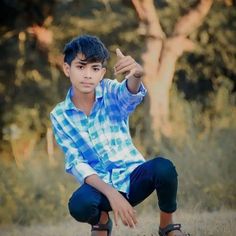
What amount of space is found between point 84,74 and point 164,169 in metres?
0.44

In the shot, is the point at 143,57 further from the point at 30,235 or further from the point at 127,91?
the point at 127,91

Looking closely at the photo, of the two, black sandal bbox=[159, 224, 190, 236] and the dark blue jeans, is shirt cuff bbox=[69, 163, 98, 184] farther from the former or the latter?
black sandal bbox=[159, 224, 190, 236]

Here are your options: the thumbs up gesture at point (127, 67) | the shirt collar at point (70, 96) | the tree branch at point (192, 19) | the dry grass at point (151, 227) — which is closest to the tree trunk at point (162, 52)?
the tree branch at point (192, 19)

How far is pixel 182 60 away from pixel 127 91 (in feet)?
7.69

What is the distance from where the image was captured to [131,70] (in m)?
2.30

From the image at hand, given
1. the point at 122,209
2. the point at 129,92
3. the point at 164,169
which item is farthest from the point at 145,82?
the point at 122,209

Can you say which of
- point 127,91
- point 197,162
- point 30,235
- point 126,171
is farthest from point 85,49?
point 197,162

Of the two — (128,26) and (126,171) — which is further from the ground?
(128,26)

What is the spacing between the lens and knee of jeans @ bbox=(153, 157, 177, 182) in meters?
2.32

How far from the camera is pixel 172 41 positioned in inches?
184

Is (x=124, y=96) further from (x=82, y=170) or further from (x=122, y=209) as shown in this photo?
(x=122, y=209)

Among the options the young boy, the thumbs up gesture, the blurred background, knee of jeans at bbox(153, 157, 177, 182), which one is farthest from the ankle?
the blurred background

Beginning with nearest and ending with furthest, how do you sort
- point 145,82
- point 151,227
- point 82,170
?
point 82,170 < point 151,227 < point 145,82

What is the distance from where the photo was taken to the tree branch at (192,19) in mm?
4664
